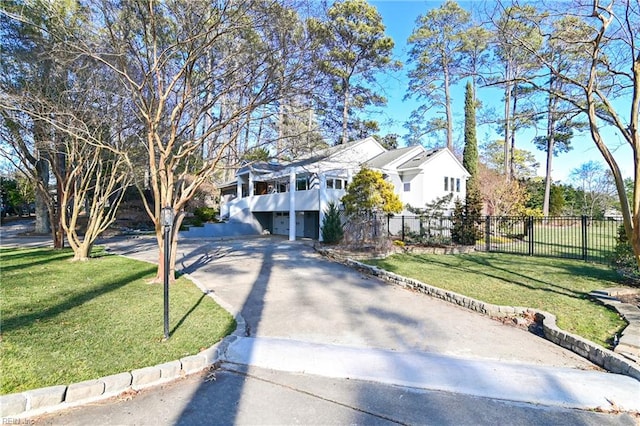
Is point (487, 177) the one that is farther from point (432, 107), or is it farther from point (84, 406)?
point (84, 406)

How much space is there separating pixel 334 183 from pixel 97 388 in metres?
18.0

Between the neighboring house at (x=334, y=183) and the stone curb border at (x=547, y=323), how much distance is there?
9.93 metres

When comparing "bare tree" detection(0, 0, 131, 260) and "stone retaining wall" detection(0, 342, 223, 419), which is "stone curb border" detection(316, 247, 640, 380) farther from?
"bare tree" detection(0, 0, 131, 260)

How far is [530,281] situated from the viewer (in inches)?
331

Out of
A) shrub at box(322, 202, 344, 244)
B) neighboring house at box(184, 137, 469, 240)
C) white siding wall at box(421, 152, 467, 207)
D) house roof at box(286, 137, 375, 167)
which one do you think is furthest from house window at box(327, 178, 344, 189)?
white siding wall at box(421, 152, 467, 207)

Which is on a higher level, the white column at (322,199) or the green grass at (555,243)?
the white column at (322,199)

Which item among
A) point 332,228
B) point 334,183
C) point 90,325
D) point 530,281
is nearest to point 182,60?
point 90,325

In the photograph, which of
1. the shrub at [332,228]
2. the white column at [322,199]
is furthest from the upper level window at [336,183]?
the shrub at [332,228]

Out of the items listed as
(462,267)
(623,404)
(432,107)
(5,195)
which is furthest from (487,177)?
(5,195)

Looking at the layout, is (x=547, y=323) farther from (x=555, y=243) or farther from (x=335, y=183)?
(x=335, y=183)

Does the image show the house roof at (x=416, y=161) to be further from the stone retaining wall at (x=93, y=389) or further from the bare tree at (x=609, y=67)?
the stone retaining wall at (x=93, y=389)

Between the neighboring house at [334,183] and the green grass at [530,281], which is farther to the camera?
the neighboring house at [334,183]

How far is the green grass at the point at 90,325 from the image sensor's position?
3.43 m

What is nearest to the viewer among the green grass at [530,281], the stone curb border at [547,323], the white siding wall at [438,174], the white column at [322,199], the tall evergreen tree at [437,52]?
the stone curb border at [547,323]
